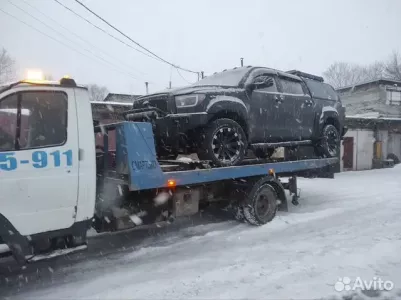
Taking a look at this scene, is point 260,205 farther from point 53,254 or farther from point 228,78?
point 53,254

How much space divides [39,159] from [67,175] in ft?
1.10

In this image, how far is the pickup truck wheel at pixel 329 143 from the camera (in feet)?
24.1

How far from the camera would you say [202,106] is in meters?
4.94

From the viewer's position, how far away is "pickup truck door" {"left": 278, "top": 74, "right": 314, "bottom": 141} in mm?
6402

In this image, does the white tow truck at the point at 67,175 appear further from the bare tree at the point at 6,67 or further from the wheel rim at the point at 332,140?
the bare tree at the point at 6,67

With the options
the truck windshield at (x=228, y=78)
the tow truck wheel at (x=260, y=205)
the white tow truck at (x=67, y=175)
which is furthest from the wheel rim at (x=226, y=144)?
the truck windshield at (x=228, y=78)

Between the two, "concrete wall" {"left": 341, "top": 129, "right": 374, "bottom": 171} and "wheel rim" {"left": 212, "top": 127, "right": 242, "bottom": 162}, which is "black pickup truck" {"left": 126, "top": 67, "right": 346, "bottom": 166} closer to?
"wheel rim" {"left": 212, "top": 127, "right": 242, "bottom": 162}

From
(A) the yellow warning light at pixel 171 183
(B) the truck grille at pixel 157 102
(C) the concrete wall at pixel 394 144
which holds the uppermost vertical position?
(B) the truck grille at pixel 157 102

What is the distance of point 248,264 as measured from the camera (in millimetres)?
4113

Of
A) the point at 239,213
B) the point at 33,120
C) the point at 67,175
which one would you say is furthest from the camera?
the point at 239,213

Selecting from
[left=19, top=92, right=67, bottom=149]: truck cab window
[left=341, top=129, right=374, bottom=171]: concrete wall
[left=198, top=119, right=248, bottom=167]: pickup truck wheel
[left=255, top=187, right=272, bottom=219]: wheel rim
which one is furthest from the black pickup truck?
[left=341, top=129, right=374, bottom=171]: concrete wall

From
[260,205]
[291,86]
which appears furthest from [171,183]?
[291,86]

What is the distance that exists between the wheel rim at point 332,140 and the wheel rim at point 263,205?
7.70 feet

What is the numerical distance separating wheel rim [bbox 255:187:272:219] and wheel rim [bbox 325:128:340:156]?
7.70 ft
